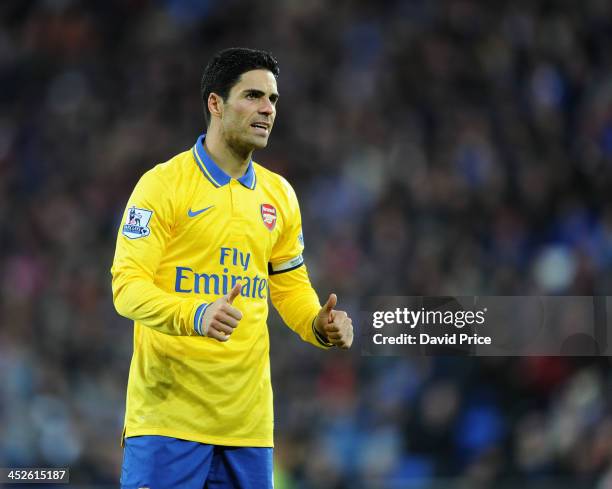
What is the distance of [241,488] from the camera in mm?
2955

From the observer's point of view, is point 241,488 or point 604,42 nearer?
point 241,488

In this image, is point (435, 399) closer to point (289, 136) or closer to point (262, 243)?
point (289, 136)

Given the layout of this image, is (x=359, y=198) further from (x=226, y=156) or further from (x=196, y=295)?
(x=196, y=295)

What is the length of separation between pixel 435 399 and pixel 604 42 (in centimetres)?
371

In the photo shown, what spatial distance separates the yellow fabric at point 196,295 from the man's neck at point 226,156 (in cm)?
5

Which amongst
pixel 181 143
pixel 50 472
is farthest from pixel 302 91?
pixel 50 472

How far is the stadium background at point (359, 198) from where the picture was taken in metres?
6.18

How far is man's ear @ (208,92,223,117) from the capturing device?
10.4 ft

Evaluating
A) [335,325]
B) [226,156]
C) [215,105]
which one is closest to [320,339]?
[335,325]

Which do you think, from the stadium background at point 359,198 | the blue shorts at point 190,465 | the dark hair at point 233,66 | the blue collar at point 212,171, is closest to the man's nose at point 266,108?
the dark hair at point 233,66

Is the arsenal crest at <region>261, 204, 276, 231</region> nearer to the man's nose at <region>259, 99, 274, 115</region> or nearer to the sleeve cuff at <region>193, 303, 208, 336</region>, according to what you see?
the man's nose at <region>259, 99, 274, 115</region>

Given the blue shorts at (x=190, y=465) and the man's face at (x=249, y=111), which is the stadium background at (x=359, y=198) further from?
the man's face at (x=249, y=111)

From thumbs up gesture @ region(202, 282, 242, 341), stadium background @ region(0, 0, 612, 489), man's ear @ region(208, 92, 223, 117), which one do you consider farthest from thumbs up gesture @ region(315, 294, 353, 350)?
stadium background @ region(0, 0, 612, 489)

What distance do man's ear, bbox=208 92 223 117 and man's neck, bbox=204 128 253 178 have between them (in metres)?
0.06
